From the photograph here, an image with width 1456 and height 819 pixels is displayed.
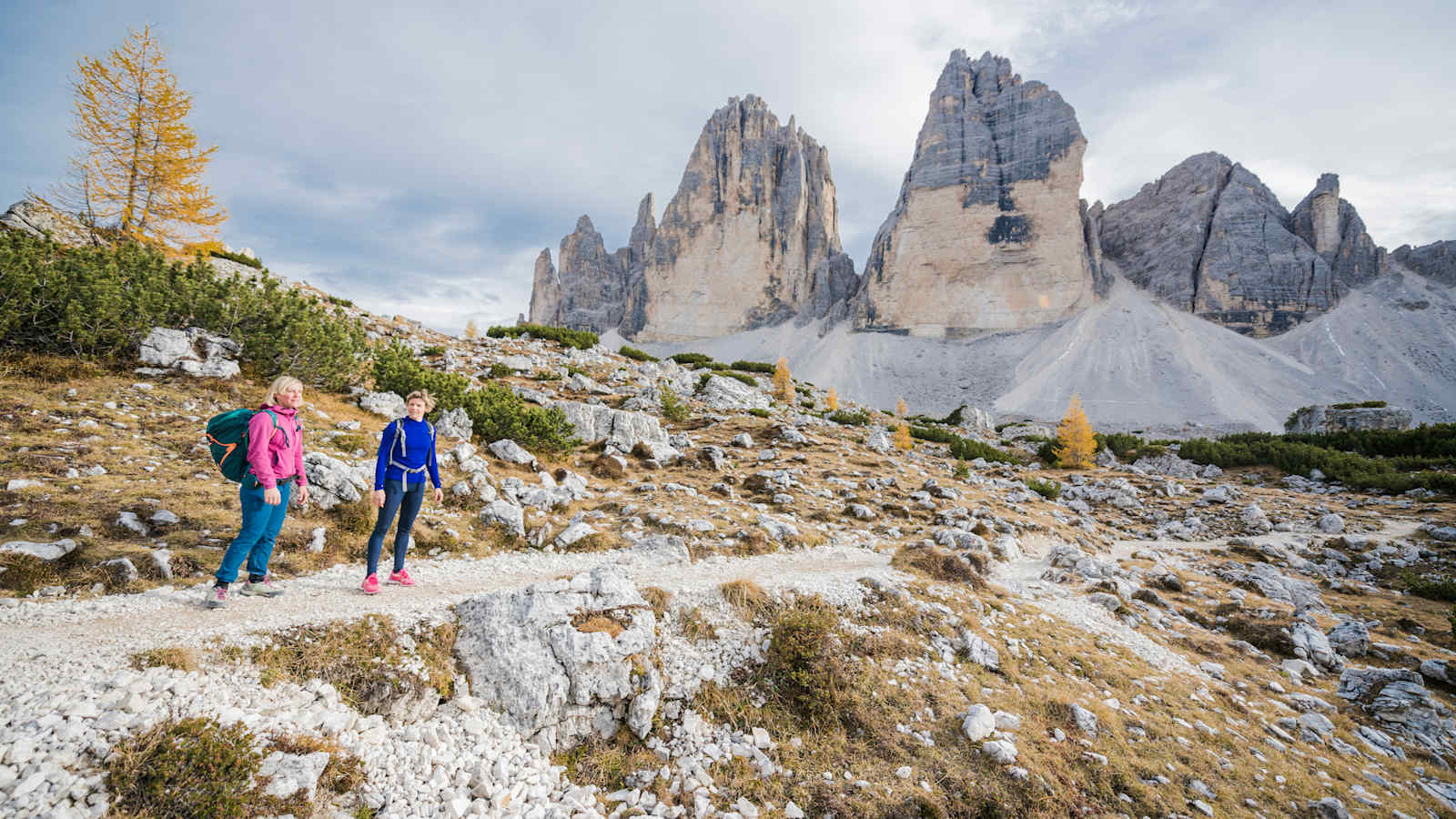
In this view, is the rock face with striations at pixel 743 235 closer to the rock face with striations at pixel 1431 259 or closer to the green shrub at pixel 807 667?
the rock face with striations at pixel 1431 259

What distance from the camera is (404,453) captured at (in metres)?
6.56

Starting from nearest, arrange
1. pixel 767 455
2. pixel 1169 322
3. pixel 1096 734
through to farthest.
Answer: pixel 1096 734
pixel 767 455
pixel 1169 322

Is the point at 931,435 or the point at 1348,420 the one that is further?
the point at 1348,420

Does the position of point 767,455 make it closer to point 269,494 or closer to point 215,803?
point 269,494

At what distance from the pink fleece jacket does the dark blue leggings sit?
0.91 m

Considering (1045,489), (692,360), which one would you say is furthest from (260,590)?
(692,360)

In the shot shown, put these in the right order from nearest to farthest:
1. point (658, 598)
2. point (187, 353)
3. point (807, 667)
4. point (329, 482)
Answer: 1. point (807, 667)
2. point (658, 598)
3. point (329, 482)
4. point (187, 353)

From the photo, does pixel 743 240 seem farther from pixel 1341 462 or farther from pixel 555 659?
pixel 555 659

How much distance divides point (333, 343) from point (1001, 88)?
12522 centimetres

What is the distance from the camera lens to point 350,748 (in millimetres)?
4195

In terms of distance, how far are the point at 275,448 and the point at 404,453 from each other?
4.14ft

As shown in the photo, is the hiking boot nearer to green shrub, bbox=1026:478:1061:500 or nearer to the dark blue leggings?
the dark blue leggings

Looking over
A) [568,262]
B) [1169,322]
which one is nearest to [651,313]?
[568,262]

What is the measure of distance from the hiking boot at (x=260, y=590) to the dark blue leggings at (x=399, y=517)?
89 cm
